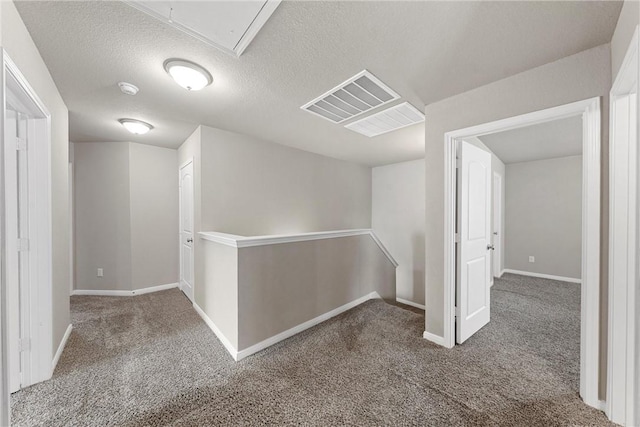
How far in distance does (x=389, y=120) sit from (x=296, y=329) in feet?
8.30

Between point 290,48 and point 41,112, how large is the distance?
1.85 meters

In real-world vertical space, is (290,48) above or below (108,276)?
above

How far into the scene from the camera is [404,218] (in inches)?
204

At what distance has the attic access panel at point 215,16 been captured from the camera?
125cm

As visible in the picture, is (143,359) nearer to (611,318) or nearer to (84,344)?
(84,344)

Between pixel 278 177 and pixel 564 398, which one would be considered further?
pixel 278 177

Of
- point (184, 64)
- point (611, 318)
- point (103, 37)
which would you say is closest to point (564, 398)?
point (611, 318)

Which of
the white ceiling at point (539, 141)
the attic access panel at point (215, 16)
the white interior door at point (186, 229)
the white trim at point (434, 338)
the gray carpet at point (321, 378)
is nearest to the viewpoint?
the attic access panel at point (215, 16)

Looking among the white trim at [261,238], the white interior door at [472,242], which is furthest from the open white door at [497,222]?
the white trim at [261,238]

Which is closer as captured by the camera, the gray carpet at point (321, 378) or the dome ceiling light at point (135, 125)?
the gray carpet at point (321, 378)

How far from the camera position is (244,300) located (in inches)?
86.9

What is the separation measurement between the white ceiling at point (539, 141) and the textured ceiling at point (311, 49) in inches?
79.0

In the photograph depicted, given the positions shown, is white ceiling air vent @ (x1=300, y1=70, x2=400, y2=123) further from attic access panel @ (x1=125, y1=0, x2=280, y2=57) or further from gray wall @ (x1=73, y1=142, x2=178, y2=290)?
gray wall @ (x1=73, y1=142, x2=178, y2=290)

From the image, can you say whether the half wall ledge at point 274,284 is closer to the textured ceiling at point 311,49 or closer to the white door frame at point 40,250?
the white door frame at point 40,250
